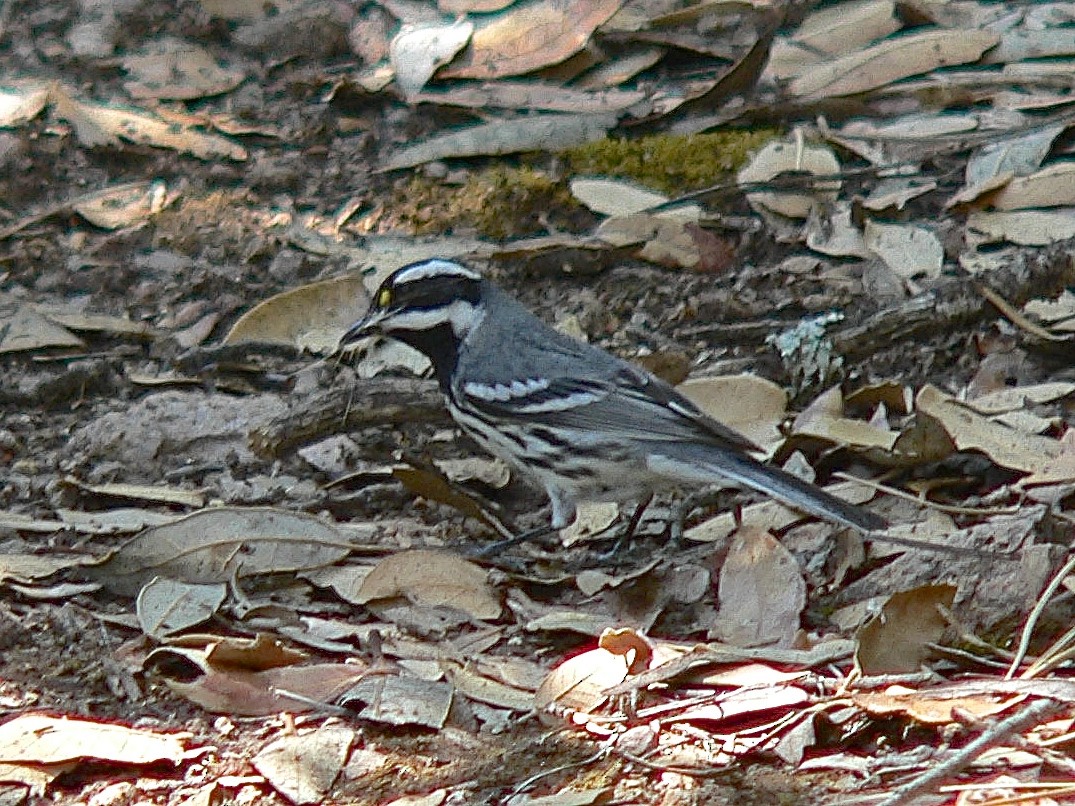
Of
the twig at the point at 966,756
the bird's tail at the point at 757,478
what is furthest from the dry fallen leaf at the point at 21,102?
the twig at the point at 966,756

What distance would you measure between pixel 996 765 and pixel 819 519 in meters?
1.55

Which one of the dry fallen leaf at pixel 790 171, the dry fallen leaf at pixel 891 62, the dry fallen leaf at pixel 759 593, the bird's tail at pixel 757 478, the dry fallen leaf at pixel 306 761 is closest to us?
the dry fallen leaf at pixel 306 761

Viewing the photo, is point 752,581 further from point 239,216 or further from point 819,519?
point 239,216

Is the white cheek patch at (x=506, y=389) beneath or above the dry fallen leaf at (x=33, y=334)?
above

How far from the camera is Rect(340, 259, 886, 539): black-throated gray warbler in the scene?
16.0ft

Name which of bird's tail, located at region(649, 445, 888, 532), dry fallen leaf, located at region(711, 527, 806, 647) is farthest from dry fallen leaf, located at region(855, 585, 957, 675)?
bird's tail, located at region(649, 445, 888, 532)

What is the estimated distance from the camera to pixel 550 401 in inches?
206

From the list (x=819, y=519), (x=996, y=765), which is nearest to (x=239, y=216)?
(x=819, y=519)

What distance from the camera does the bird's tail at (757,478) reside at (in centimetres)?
430

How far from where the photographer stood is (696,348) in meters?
5.80

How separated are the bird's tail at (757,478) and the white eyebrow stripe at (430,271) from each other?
1.00 m

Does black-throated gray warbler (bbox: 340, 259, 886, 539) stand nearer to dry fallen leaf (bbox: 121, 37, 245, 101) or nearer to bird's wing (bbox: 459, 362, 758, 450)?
bird's wing (bbox: 459, 362, 758, 450)

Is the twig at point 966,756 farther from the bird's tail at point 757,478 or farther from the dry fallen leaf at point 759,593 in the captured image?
the bird's tail at point 757,478

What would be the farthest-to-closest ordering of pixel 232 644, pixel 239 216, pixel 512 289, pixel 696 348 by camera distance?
1. pixel 239 216
2. pixel 512 289
3. pixel 696 348
4. pixel 232 644
